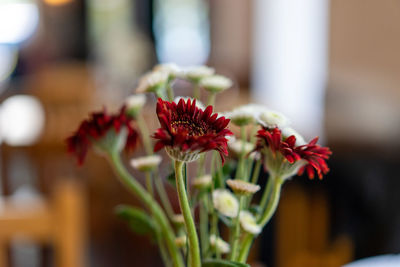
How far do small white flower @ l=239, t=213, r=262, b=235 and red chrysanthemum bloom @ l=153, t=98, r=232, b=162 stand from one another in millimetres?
79

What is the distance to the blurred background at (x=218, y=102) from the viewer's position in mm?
1292

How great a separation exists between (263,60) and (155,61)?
1117mm

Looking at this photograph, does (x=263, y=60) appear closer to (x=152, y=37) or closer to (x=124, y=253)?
(x=152, y=37)

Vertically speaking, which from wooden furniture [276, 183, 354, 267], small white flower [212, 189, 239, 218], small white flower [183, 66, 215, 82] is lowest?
wooden furniture [276, 183, 354, 267]

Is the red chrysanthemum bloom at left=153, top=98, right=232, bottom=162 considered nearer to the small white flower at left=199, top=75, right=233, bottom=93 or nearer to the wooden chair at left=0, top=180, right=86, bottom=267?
the small white flower at left=199, top=75, right=233, bottom=93

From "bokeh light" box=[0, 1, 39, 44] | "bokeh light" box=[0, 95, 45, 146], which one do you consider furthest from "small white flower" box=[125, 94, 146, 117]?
"bokeh light" box=[0, 1, 39, 44]

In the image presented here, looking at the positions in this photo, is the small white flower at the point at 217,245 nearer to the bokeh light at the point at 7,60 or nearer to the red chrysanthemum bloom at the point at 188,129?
the red chrysanthemum bloom at the point at 188,129

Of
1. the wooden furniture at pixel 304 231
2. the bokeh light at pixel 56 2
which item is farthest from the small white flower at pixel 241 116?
the bokeh light at pixel 56 2

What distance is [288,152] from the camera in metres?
0.30

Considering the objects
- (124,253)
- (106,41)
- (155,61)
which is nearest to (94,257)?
(124,253)

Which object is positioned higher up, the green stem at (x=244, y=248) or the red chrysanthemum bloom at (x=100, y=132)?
the red chrysanthemum bloom at (x=100, y=132)

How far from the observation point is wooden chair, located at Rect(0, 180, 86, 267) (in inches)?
29.6

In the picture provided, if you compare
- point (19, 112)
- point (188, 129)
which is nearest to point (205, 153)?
point (188, 129)

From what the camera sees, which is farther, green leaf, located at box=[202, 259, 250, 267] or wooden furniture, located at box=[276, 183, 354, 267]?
wooden furniture, located at box=[276, 183, 354, 267]
